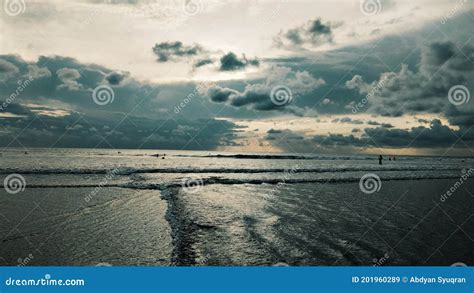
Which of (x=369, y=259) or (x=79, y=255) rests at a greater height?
(x=79, y=255)

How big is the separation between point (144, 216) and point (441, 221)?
12346 millimetres

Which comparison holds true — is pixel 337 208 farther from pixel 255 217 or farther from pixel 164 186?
pixel 164 186

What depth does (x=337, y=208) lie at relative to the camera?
15297mm

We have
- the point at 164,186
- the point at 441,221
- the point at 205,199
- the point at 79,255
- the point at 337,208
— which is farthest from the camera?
the point at 164,186

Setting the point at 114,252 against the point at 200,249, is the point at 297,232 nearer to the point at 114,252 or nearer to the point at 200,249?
the point at 200,249

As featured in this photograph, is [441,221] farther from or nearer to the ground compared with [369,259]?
farther from the ground

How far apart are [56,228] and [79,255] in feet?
11.1

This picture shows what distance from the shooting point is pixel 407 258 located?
27.1 ft

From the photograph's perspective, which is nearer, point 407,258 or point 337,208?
point 407,258

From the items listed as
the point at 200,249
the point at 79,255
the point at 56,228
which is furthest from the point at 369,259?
the point at 56,228

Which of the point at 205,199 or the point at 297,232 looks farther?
the point at 205,199

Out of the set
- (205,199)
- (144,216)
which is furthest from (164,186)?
(144,216)

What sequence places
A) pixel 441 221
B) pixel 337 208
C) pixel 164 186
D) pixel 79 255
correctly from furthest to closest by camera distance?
pixel 164 186 < pixel 337 208 < pixel 441 221 < pixel 79 255

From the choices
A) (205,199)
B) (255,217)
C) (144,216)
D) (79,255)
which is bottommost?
(79,255)
